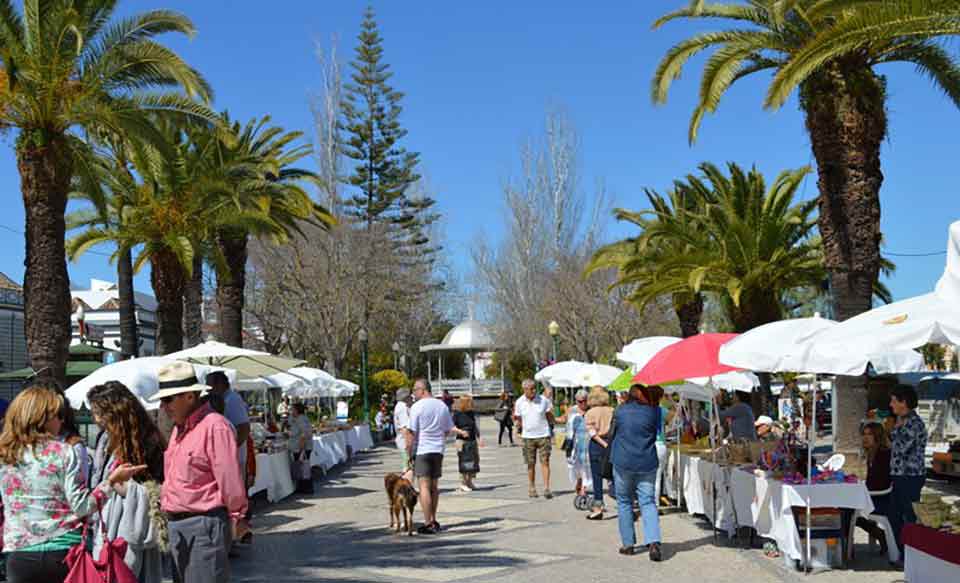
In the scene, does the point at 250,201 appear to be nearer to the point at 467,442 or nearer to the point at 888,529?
the point at 467,442

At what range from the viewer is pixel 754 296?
23.6m

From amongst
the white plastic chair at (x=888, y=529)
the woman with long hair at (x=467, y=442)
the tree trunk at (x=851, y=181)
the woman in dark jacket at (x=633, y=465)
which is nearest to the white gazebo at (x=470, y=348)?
the woman with long hair at (x=467, y=442)

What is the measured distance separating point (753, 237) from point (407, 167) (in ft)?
148

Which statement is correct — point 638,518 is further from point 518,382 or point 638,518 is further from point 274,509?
point 518,382

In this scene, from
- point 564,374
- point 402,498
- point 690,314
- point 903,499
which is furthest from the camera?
point 690,314

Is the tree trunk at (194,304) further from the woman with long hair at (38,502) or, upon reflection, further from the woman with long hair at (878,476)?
the woman with long hair at (38,502)

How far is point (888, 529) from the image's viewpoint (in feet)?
30.1

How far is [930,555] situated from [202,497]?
16.3 feet

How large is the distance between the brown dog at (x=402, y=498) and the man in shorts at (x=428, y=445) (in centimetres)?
18

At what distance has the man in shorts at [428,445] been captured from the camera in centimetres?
1209

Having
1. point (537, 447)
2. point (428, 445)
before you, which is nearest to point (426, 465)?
point (428, 445)

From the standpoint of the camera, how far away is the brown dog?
39.0 ft

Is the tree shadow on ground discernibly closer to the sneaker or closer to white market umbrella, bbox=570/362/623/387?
the sneaker

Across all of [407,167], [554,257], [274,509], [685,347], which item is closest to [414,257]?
[407,167]
